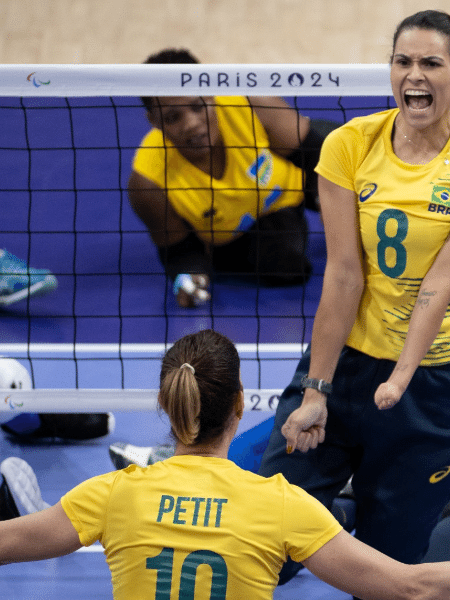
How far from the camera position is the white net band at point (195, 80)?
254 centimetres

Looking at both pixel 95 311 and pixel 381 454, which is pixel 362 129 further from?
pixel 95 311

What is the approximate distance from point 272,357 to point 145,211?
137 centimetres

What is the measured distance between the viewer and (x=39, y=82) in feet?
8.46

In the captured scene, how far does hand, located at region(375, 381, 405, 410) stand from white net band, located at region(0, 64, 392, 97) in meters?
1.10

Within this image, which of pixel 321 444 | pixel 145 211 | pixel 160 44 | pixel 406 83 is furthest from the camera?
pixel 160 44

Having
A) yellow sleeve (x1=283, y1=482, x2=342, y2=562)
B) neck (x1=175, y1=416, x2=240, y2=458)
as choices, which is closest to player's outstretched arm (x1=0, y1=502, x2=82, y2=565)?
neck (x1=175, y1=416, x2=240, y2=458)

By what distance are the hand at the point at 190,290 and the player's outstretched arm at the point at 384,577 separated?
3.46 m

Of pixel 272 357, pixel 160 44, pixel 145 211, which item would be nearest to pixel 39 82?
pixel 272 357

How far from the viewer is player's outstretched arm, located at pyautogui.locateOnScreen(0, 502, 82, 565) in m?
1.42

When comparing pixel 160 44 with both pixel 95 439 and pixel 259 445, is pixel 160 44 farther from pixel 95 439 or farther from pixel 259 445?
pixel 259 445

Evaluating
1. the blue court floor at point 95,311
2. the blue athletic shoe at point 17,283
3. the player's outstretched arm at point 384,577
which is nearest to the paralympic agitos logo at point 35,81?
Answer: the blue court floor at point 95,311

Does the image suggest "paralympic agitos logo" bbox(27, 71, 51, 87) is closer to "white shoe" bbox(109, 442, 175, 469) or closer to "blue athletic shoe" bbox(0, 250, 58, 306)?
"white shoe" bbox(109, 442, 175, 469)

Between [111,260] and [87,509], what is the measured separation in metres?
4.22

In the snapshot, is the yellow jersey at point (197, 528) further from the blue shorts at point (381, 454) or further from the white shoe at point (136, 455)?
the white shoe at point (136, 455)
